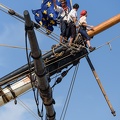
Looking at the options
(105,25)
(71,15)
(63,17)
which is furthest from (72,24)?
(105,25)

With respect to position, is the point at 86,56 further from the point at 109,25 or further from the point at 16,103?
the point at 16,103

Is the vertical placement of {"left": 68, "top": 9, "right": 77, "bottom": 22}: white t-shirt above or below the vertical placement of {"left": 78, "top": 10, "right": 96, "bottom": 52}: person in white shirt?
above

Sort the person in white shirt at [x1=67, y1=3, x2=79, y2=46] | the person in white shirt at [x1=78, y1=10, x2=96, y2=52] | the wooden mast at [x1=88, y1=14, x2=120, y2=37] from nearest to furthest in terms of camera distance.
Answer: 1. the person in white shirt at [x1=67, y1=3, x2=79, y2=46]
2. the person in white shirt at [x1=78, y1=10, x2=96, y2=52]
3. the wooden mast at [x1=88, y1=14, x2=120, y2=37]

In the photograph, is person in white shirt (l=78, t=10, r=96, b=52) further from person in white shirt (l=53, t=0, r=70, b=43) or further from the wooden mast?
the wooden mast

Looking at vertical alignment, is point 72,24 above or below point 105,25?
below

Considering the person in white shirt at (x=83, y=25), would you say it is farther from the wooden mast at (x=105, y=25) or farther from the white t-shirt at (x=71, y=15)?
the wooden mast at (x=105, y=25)

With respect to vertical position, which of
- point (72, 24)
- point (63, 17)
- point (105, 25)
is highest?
point (63, 17)

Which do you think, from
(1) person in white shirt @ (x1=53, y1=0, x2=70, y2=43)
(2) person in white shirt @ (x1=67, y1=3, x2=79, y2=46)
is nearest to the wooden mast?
(2) person in white shirt @ (x1=67, y1=3, x2=79, y2=46)

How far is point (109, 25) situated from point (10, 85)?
10.7 feet

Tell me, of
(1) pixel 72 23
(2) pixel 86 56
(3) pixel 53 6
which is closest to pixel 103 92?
(2) pixel 86 56

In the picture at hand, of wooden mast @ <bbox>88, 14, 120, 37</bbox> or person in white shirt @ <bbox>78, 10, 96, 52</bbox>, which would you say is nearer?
person in white shirt @ <bbox>78, 10, 96, 52</bbox>

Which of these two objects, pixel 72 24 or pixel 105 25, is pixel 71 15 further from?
pixel 105 25

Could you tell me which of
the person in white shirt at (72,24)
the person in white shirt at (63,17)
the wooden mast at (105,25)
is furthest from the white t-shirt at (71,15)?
the wooden mast at (105,25)

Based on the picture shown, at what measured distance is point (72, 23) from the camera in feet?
37.5
